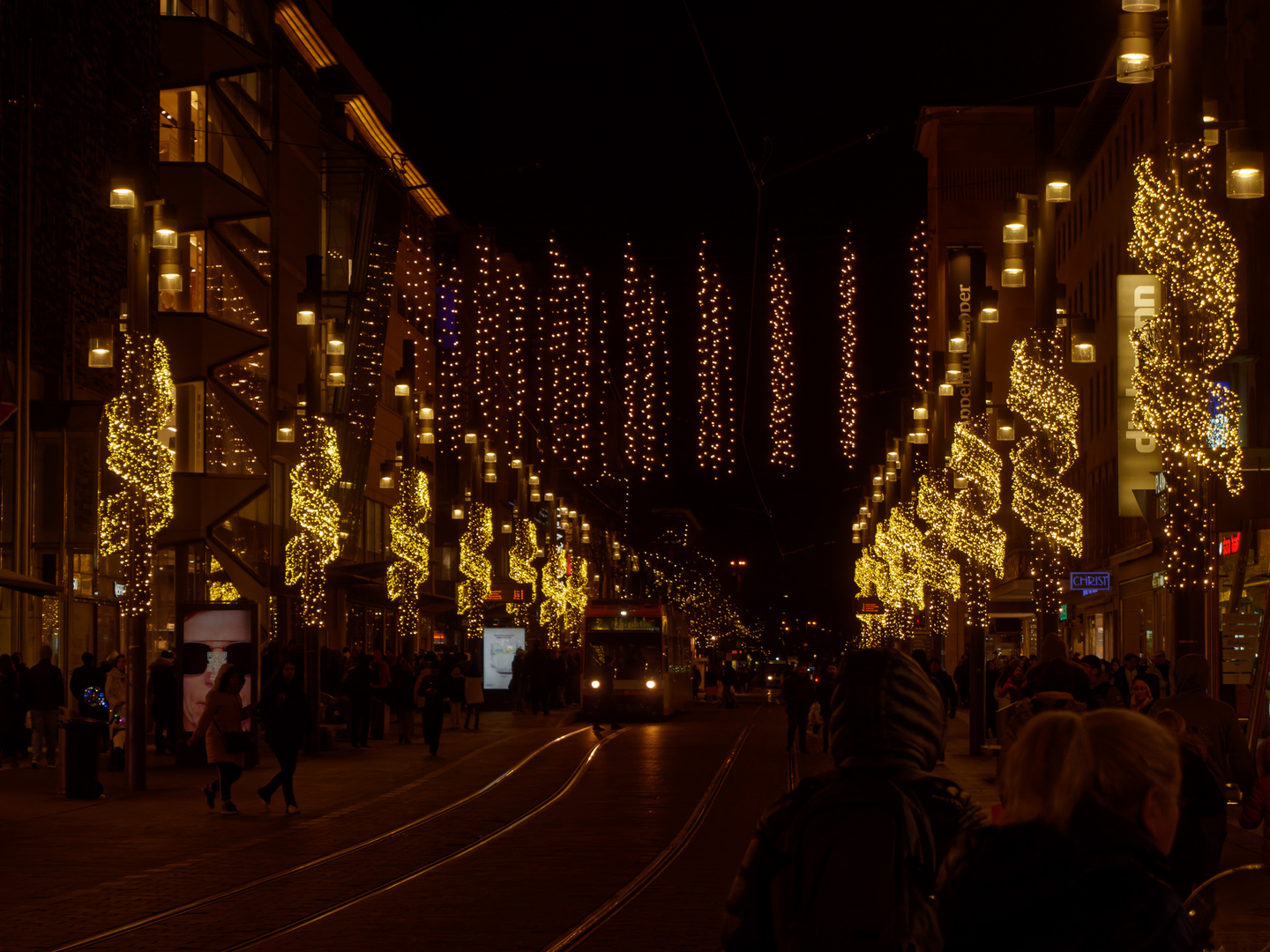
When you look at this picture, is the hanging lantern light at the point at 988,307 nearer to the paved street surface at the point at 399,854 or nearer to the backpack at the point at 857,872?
the paved street surface at the point at 399,854

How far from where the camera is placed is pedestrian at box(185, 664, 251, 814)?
19.8 meters

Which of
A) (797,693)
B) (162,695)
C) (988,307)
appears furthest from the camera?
(988,307)

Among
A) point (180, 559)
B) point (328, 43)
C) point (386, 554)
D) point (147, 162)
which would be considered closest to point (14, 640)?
point (180, 559)

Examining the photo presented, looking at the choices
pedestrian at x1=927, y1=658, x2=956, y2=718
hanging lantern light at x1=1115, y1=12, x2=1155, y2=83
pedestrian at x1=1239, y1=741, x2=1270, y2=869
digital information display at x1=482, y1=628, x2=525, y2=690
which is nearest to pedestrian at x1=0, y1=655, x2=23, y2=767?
pedestrian at x1=927, y1=658, x2=956, y2=718

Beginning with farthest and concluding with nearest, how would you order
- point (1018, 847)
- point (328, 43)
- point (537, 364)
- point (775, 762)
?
1. point (537, 364)
2. point (328, 43)
3. point (775, 762)
4. point (1018, 847)

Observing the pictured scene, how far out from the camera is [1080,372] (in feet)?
194

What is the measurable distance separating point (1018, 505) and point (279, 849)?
19.0m

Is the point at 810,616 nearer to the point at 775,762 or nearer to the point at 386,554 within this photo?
the point at 386,554

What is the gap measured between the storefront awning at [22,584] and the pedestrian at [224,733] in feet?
7.90

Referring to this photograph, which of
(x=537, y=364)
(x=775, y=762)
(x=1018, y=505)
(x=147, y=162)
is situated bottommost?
(x=775, y=762)

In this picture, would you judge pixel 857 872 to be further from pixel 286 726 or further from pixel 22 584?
pixel 22 584

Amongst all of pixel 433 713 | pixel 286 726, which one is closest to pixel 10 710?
pixel 433 713

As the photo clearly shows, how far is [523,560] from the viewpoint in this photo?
6969 centimetres

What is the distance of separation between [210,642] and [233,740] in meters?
6.75
